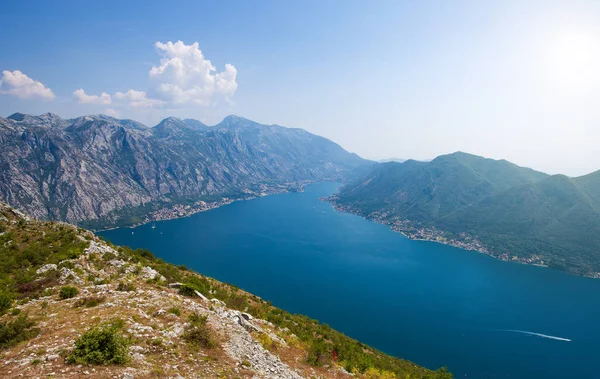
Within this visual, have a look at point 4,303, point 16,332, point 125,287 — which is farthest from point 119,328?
point 4,303

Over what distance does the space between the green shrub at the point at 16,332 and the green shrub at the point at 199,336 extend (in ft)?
27.0

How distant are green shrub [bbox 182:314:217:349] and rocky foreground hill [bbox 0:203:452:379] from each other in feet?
0.21

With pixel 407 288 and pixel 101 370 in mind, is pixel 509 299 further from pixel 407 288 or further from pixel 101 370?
pixel 101 370

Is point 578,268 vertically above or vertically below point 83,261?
below

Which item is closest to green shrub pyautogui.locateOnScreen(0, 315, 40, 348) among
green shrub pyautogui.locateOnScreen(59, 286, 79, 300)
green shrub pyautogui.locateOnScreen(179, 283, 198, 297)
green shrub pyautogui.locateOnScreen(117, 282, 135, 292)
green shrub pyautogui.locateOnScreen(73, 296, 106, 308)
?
green shrub pyautogui.locateOnScreen(73, 296, 106, 308)

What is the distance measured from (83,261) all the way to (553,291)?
→ 207445mm

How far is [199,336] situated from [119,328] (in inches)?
190

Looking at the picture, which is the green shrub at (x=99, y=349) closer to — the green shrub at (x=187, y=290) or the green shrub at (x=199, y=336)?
the green shrub at (x=199, y=336)

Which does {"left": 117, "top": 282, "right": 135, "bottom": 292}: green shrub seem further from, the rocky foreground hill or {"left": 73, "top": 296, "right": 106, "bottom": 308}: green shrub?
{"left": 73, "top": 296, "right": 106, "bottom": 308}: green shrub

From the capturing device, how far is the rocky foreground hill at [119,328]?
1467cm

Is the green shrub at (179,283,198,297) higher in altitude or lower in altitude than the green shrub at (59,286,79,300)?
lower

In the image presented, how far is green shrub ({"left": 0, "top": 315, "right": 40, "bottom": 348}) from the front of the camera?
15102 mm

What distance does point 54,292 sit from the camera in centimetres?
2241

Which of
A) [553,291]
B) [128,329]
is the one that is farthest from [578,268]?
[128,329]
